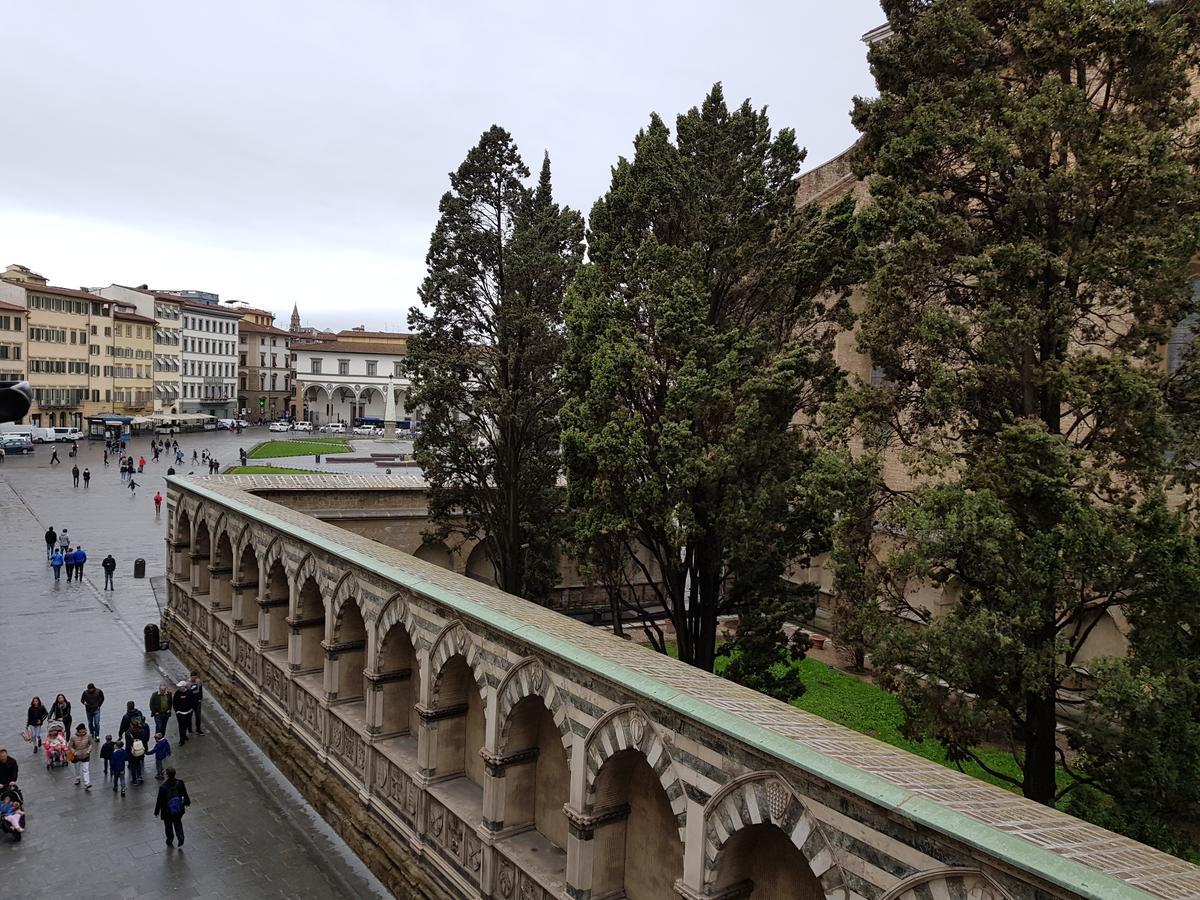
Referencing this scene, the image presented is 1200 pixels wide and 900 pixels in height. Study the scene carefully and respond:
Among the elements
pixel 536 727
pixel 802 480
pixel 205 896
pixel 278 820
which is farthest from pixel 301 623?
pixel 802 480

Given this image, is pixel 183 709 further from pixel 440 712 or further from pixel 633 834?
pixel 633 834

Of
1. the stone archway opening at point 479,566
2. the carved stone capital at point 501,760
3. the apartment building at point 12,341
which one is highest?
the apartment building at point 12,341

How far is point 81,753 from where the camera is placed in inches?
645

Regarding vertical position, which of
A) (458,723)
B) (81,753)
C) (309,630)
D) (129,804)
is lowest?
(129,804)

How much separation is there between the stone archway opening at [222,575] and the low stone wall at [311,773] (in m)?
0.70

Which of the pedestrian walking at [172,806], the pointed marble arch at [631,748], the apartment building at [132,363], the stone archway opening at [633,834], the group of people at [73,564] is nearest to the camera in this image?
the pointed marble arch at [631,748]

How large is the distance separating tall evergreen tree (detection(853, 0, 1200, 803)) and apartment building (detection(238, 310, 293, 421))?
119963 millimetres

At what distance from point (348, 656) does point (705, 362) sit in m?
8.17

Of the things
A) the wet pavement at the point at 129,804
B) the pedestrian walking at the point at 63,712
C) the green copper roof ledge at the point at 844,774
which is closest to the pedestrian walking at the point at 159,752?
the wet pavement at the point at 129,804

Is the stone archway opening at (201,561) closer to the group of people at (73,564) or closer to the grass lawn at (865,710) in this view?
the group of people at (73,564)

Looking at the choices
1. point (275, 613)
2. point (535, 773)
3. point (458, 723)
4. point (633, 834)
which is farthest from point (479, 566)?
point (633, 834)

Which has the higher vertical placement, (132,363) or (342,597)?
(132,363)

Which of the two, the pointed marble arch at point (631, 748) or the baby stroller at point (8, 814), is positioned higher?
the pointed marble arch at point (631, 748)

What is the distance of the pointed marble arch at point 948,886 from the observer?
A: 19.4 ft
